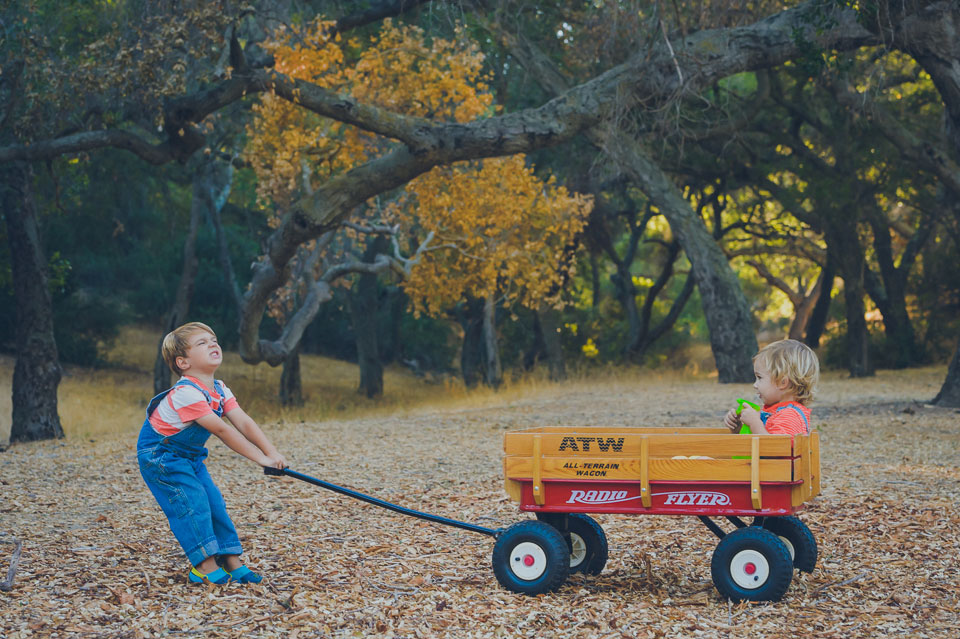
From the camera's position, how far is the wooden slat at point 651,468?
368 centimetres

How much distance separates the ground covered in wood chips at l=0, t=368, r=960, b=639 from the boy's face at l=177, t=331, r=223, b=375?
0.95 meters

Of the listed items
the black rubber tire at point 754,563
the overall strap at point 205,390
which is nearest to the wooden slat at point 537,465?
the black rubber tire at point 754,563

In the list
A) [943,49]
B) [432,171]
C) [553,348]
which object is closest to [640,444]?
[943,49]

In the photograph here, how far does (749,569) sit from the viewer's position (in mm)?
3764

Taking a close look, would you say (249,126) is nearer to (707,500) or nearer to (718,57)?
(718,57)

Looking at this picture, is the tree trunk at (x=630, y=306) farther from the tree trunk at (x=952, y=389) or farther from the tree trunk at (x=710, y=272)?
the tree trunk at (x=952, y=389)

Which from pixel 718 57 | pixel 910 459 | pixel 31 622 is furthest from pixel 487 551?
pixel 718 57

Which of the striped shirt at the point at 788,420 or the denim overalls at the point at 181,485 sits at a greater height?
A: the striped shirt at the point at 788,420

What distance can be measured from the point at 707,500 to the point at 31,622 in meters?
2.69

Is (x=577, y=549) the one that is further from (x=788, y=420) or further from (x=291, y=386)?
(x=291, y=386)

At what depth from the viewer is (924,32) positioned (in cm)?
1020

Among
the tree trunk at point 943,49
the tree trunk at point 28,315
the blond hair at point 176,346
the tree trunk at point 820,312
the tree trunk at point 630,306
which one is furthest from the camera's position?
the tree trunk at point 630,306

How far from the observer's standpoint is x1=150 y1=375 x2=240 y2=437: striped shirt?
398cm

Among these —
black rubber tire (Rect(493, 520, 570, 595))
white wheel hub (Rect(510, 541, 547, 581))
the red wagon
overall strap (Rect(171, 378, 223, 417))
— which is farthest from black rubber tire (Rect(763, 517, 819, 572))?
overall strap (Rect(171, 378, 223, 417))
